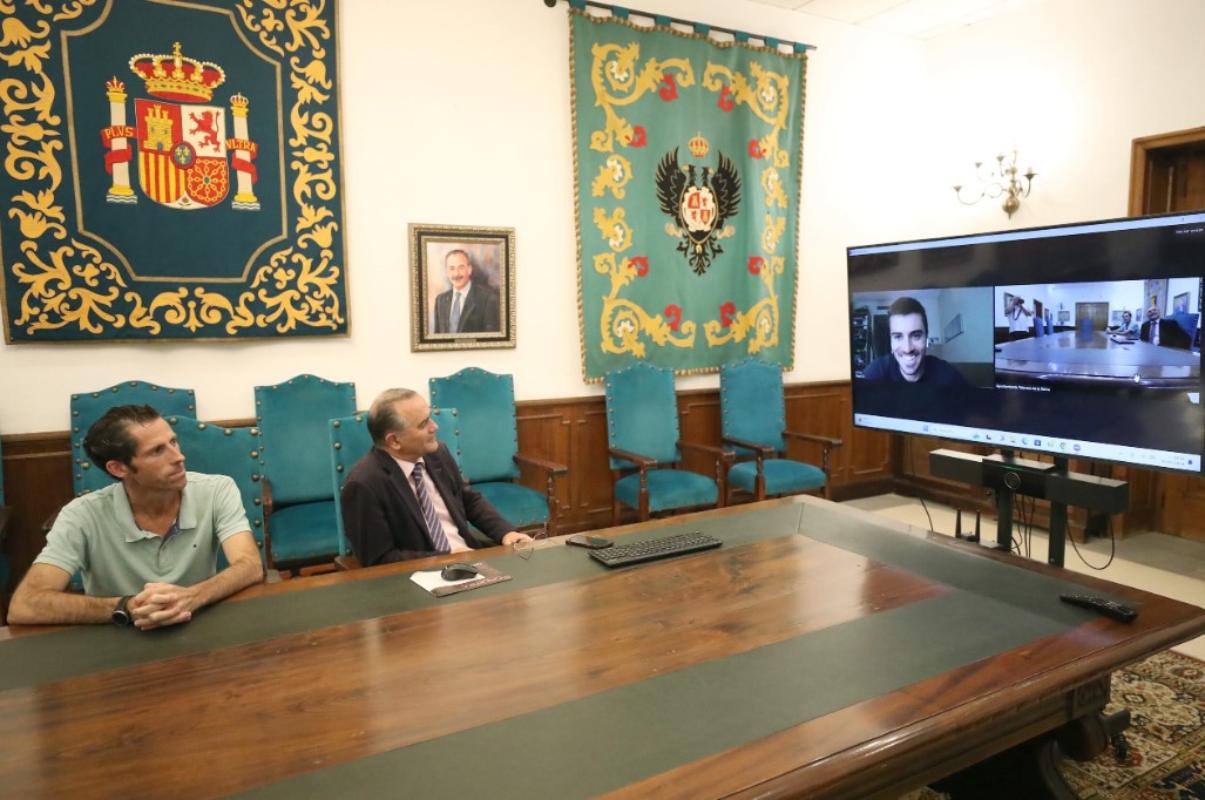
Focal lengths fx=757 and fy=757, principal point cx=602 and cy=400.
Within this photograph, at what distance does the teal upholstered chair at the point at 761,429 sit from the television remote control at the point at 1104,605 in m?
2.46

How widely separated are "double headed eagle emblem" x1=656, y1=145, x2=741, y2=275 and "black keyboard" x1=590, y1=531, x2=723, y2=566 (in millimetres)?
2725

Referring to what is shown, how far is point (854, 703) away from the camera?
126cm

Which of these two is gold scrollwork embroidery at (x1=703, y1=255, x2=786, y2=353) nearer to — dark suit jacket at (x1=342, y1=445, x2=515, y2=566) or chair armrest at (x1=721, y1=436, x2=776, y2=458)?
chair armrest at (x1=721, y1=436, x2=776, y2=458)

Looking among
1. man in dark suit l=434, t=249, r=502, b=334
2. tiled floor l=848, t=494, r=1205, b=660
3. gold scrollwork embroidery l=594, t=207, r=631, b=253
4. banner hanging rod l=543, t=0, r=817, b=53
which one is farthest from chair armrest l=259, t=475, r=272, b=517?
banner hanging rod l=543, t=0, r=817, b=53

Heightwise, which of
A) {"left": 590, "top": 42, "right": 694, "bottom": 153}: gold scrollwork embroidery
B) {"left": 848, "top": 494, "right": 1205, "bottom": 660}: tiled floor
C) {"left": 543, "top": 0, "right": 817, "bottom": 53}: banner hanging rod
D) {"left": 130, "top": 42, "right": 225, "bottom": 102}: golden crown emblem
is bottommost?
{"left": 848, "top": 494, "right": 1205, "bottom": 660}: tiled floor

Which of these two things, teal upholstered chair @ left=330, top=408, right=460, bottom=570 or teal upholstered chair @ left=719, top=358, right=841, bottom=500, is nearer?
teal upholstered chair @ left=330, top=408, right=460, bottom=570

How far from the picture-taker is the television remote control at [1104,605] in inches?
61.7

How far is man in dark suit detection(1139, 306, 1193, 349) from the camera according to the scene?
1.80 metres

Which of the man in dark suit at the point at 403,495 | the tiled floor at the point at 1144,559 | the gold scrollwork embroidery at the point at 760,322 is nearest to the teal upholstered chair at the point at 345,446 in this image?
the man in dark suit at the point at 403,495

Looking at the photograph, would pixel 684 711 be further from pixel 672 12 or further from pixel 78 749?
pixel 672 12

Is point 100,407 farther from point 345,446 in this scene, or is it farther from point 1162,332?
point 1162,332

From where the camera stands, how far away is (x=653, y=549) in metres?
2.00

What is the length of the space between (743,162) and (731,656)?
3815mm

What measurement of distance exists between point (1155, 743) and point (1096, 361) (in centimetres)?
125
